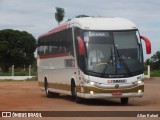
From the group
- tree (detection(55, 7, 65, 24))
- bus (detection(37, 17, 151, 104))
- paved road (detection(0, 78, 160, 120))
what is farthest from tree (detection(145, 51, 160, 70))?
bus (detection(37, 17, 151, 104))

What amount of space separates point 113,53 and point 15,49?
251 feet

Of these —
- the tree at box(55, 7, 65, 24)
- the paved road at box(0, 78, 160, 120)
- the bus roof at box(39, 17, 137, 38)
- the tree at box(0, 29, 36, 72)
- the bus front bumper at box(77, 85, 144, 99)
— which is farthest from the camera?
the tree at box(0, 29, 36, 72)

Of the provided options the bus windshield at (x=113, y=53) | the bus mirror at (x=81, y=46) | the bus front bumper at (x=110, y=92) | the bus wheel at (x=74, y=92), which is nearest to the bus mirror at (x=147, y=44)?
the bus windshield at (x=113, y=53)

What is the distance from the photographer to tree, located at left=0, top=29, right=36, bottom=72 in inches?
3752

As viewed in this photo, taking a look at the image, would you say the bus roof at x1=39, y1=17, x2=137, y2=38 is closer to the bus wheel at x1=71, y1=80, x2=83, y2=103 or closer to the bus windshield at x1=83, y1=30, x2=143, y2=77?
the bus windshield at x1=83, y1=30, x2=143, y2=77

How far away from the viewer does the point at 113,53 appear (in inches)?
814

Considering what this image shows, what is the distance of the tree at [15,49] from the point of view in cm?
9531

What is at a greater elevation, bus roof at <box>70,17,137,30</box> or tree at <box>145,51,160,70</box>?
bus roof at <box>70,17,137,30</box>

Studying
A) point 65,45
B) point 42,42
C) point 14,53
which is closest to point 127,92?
point 65,45

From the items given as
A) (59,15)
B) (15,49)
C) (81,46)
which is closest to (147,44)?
(81,46)

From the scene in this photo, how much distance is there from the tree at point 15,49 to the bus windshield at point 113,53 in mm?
74405

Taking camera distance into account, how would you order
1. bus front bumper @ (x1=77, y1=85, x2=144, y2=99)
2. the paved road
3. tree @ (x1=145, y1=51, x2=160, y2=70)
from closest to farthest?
the paved road → bus front bumper @ (x1=77, y1=85, x2=144, y2=99) → tree @ (x1=145, y1=51, x2=160, y2=70)

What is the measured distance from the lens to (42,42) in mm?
29406

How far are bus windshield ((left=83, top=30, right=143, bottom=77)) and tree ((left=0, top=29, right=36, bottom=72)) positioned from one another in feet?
244
